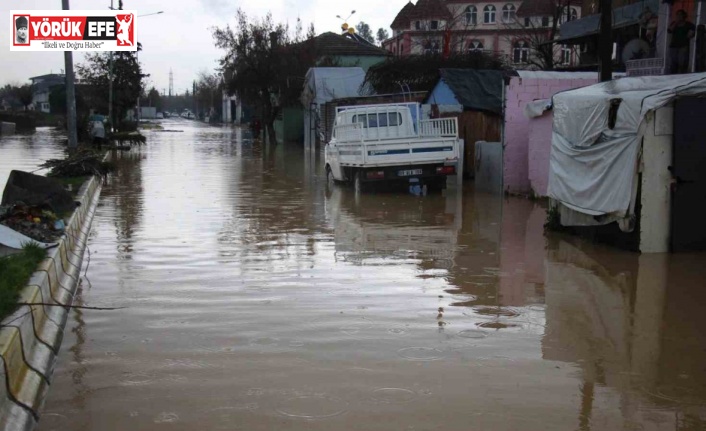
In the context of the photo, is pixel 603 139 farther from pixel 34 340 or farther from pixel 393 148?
pixel 34 340

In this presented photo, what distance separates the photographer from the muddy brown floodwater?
5.07 meters

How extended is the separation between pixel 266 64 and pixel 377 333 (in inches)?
1848

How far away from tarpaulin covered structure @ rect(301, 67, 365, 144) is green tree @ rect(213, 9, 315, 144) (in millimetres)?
6583

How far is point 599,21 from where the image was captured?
80.3 feet

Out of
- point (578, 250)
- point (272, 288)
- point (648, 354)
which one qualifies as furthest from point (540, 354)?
point (578, 250)

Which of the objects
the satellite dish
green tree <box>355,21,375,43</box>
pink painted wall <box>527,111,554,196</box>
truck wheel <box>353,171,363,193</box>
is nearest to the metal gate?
pink painted wall <box>527,111,554,196</box>

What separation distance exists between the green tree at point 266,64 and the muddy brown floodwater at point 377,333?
1553 inches

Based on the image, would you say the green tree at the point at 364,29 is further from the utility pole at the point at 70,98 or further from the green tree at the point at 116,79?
the utility pole at the point at 70,98

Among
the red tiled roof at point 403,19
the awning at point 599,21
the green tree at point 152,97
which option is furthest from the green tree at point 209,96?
the awning at point 599,21

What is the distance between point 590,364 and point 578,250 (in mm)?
5612

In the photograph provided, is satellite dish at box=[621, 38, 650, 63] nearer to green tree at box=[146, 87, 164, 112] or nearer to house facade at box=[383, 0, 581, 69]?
house facade at box=[383, 0, 581, 69]

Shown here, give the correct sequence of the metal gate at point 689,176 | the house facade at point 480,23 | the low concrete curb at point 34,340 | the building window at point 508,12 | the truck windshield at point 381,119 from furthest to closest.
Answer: the building window at point 508,12 < the house facade at point 480,23 < the truck windshield at point 381,119 < the metal gate at point 689,176 < the low concrete curb at point 34,340

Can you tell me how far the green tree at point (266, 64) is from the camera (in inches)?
2041

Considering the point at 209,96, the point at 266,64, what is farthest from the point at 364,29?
the point at 266,64
